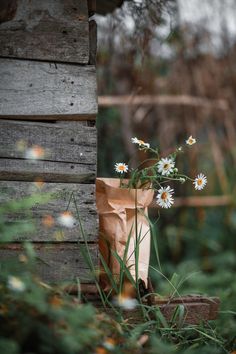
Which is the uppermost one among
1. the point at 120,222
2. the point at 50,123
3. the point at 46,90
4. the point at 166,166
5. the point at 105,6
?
the point at 105,6

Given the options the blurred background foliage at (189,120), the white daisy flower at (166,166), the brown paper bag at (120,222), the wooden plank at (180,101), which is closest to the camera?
the white daisy flower at (166,166)

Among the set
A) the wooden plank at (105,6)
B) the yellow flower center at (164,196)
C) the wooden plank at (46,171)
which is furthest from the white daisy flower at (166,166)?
the wooden plank at (105,6)

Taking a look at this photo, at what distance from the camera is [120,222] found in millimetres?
2383

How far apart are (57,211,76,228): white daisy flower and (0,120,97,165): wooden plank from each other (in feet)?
0.75

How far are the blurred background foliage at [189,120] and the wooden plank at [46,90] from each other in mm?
2542

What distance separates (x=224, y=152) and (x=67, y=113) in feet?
12.6

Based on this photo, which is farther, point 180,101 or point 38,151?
point 180,101

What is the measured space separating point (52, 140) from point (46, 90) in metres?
0.21

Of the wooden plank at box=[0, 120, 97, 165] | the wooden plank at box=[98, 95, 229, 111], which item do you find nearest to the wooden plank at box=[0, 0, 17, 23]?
the wooden plank at box=[0, 120, 97, 165]

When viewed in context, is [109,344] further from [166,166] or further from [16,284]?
[166,166]

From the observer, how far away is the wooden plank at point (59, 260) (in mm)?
2283

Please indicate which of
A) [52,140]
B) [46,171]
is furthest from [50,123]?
[46,171]

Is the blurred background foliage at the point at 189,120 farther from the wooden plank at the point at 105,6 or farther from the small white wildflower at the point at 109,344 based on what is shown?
the small white wildflower at the point at 109,344

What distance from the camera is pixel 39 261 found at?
2287 millimetres
